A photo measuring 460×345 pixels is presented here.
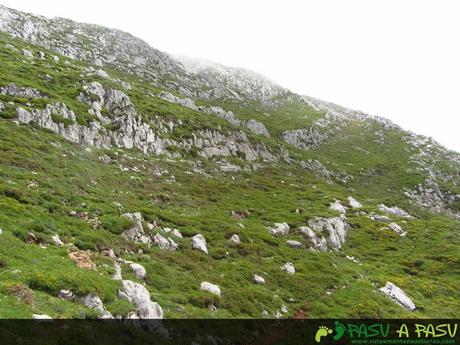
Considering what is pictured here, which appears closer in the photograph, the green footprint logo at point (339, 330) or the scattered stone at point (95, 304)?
the scattered stone at point (95, 304)

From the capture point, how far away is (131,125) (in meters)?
77.4

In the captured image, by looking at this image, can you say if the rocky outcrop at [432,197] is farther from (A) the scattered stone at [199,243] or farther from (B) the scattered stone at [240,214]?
(A) the scattered stone at [199,243]

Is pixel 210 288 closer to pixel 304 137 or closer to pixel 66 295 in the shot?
pixel 66 295

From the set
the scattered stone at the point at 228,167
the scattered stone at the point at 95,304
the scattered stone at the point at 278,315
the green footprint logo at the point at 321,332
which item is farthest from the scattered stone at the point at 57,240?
the scattered stone at the point at 228,167

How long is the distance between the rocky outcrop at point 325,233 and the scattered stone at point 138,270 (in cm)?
3204

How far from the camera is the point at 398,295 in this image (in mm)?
45562

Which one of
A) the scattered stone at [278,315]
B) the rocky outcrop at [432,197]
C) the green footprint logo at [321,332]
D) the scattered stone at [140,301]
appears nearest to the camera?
the scattered stone at [140,301]

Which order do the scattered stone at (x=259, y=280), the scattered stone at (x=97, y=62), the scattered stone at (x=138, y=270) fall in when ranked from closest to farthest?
the scattered stone at (x=138, y=270) → the scattered stone at (x=259, y=280) → the scattered stone at (x=97, y=62)

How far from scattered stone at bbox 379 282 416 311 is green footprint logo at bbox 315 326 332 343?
15581 millimetres

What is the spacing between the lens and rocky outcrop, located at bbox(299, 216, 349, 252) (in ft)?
188

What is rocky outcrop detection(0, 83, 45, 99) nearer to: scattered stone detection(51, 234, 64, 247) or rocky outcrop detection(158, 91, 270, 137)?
scattered stone detection(51, 234, 64, 247)

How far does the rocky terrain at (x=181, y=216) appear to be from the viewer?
87.0 feet

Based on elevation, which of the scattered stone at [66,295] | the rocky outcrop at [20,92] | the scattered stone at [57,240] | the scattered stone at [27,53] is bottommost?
the scattered stone at [57,240]

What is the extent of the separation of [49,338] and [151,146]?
63.4 metres
